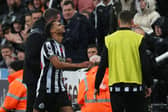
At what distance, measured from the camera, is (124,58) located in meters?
9.80

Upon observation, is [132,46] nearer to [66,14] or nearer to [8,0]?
[66,14]

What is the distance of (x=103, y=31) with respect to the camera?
15.0 m

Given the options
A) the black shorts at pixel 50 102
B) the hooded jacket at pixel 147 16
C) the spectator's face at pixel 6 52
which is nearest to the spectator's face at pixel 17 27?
the spectator's face at pixel 6 52

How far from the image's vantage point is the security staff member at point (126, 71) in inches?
384

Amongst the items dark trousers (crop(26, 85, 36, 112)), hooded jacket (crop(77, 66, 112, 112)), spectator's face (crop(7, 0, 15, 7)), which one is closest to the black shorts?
dark trousers (crop(26, 85, 36, 112))

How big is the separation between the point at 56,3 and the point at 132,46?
7443 mm

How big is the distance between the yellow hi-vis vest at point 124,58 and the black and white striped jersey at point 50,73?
1.14 meters

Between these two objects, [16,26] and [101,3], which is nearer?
[101,3]

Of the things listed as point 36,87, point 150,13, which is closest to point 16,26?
point 150,13

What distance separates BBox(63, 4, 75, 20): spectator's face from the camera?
15320mm

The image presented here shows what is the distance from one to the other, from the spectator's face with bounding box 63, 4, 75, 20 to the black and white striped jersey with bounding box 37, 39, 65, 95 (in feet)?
15.1

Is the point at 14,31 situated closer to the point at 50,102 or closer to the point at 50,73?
the point at 50,73

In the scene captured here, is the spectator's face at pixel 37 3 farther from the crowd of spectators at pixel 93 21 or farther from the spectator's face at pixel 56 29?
the spectator's face at pixel 56 29

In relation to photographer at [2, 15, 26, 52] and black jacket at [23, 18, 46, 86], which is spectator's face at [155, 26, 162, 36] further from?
photographer at [2, 15, 26, 52]
